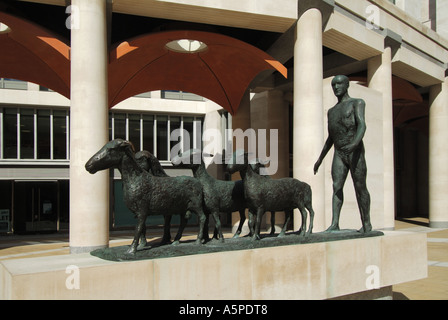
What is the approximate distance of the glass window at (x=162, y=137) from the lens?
30.2m

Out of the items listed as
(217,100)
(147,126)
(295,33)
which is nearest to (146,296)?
(295,33)

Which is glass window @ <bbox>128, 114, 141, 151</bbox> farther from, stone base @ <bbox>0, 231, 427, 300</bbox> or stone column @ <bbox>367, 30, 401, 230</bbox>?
stone base @ <bbox>0, 231, 427, 300</bbox>

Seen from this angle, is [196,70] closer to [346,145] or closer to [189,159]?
[346,145]

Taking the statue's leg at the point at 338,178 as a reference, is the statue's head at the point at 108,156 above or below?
above

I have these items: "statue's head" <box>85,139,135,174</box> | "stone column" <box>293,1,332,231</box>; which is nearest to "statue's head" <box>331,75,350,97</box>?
"statue's head" <box>85,139,135,174</box>

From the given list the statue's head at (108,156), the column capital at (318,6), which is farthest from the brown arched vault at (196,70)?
the statue's head at (108,156)

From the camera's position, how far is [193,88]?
2559cm

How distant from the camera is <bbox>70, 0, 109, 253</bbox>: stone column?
519 inches

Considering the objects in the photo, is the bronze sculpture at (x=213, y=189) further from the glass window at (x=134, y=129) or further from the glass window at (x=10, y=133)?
the glass window at (x=134, y=129)

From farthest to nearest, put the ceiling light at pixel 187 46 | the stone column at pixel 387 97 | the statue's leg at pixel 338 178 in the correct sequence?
the stone column at pixel 387 97 → the ceiling light at pixel 187 46 → the statue's leg at pixel 338 178

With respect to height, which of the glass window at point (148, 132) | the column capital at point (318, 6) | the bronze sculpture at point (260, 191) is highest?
the column capital at point (318, 6)

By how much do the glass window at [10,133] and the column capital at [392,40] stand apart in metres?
22.4

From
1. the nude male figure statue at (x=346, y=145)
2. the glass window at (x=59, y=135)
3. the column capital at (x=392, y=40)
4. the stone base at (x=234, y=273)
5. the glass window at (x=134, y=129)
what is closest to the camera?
the stone base at (x=234, y=273)

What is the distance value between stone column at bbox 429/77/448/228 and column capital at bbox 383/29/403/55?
8223mm
